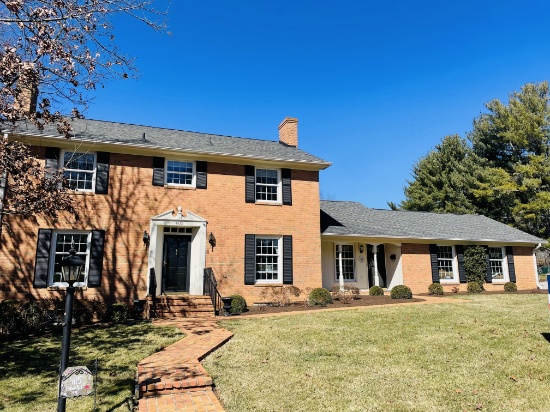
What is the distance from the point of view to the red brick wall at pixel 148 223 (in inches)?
494

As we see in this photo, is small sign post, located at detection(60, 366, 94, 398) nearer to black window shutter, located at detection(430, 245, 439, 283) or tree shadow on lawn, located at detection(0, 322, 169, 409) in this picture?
tree shadow on lawn, located at detection(0, 322, 169, 409)

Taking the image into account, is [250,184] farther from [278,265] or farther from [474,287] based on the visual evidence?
[474,287]

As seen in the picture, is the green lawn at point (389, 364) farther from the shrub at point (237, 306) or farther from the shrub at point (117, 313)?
the shrub at point (117, 313)

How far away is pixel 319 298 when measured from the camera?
1491cm

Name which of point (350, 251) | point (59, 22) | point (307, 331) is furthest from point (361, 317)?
point (59, 22)

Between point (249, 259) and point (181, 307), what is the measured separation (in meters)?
3.39

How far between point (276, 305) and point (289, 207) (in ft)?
13.9

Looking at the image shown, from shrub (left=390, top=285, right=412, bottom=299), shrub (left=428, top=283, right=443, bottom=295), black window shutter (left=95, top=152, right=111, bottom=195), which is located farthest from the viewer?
shrub (left=428, top=283, right=443, bottom=295)

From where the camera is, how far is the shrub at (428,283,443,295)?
17906 millimetres

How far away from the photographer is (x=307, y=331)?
379 inches

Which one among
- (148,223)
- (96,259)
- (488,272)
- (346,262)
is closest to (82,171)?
(148,223)

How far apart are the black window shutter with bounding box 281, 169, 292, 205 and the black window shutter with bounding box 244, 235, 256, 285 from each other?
7.46 feet

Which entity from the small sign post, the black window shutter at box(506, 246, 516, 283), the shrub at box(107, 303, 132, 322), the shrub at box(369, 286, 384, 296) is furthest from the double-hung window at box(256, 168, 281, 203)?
the black window shutter at box(506, 246, 516, 283)

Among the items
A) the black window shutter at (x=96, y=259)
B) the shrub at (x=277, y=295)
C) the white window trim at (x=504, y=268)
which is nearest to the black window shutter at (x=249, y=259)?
the shrub at (x=277, y=295)
